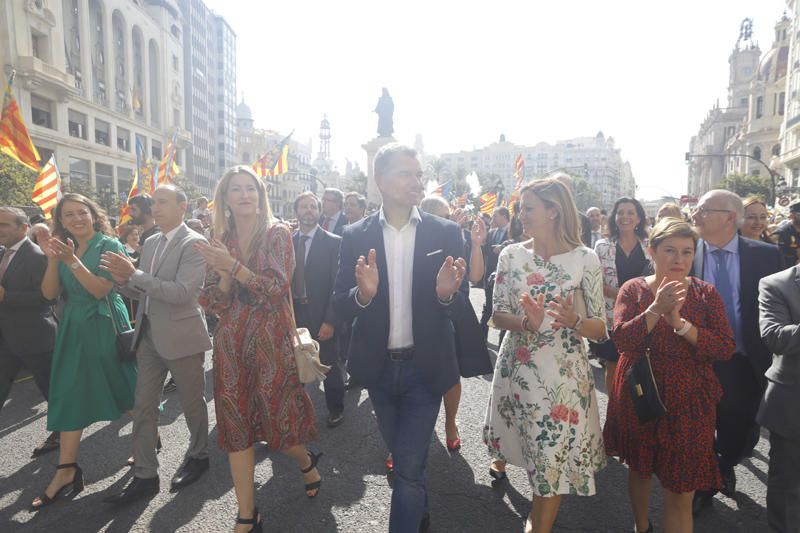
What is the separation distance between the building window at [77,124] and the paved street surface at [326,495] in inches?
1594

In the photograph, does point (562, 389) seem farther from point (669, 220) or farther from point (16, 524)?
point (16, 524)

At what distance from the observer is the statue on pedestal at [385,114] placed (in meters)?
24.9

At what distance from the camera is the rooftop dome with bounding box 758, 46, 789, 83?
230ft

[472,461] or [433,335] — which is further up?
[433,335]

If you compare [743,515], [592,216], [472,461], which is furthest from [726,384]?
[592,216]

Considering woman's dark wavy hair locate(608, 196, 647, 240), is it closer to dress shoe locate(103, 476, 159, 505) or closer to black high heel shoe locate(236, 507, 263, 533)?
black high heel shoe locate(236, 507, 263, 533)

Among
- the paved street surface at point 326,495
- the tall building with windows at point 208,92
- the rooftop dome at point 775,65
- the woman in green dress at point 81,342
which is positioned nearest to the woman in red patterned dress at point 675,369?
the paved street surface at point 326,495

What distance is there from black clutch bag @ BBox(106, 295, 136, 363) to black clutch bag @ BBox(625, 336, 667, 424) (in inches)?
134

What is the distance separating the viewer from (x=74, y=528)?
312cm

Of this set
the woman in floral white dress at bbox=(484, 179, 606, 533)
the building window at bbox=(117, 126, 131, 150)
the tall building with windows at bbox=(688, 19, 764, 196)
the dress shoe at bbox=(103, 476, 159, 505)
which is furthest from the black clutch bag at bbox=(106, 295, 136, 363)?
the tall building with windows at bbox=(688, 19, 764, 196)

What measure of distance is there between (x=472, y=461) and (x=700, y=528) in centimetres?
160

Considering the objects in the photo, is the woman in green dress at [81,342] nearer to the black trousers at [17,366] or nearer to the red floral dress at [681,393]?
the black trousers at [17,366]

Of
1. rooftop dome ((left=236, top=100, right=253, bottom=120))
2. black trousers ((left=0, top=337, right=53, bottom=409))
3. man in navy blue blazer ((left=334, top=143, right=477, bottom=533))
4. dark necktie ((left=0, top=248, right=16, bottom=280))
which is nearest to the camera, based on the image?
man in navy blue blazer ((left=334, top=143, right=477, bottom=533))

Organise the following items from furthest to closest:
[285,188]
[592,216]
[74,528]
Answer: [285,188]
[592,216]
[74,528]
